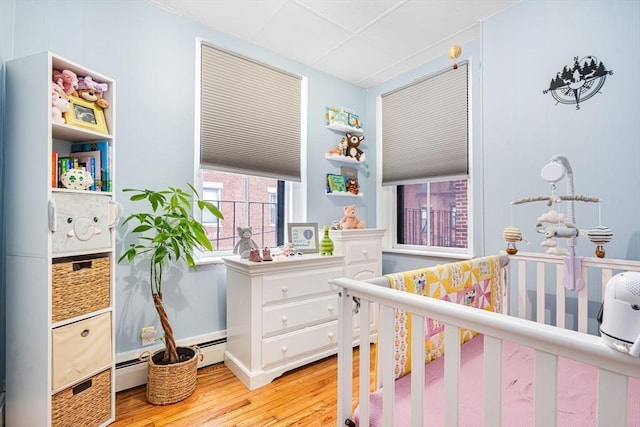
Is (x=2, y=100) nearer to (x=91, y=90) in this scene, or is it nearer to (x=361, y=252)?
(x=91, y=90)

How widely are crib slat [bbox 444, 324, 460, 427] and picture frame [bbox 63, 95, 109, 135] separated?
69.1 inches

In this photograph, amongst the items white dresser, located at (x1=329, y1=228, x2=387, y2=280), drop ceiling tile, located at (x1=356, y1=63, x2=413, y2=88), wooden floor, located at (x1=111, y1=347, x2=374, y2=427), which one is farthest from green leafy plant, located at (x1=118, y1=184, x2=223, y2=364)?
drop ceiling tile, located at (x1=356, y1=63, x2=413, y2=88)

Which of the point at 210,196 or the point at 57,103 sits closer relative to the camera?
the point at 57,103

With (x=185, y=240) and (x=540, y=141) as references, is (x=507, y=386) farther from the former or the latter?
(x=185, y=240)

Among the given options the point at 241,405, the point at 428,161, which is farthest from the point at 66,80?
the point at 428,161

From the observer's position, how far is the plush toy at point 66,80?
1389mm

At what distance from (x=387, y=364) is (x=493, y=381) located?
300 mm

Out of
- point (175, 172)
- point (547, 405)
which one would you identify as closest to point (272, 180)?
point (175, 172)

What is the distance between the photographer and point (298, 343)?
2.04m

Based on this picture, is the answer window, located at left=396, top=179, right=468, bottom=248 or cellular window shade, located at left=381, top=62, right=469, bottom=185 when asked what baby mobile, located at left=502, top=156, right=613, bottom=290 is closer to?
cellular window shade, located at left=381, top=62, right=469, bottom=185

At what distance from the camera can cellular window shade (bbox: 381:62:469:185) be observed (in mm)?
2441

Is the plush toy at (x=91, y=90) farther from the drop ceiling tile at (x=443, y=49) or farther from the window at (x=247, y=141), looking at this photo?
the drop ceiling tile at (x=443, y=49)

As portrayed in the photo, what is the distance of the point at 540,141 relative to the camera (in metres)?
1.86

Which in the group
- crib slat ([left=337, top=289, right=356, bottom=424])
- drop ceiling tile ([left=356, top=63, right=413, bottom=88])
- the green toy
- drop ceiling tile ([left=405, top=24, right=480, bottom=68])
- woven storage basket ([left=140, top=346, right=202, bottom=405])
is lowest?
woven storage basket ([left=140, top=346, right=202, bottom=405])
